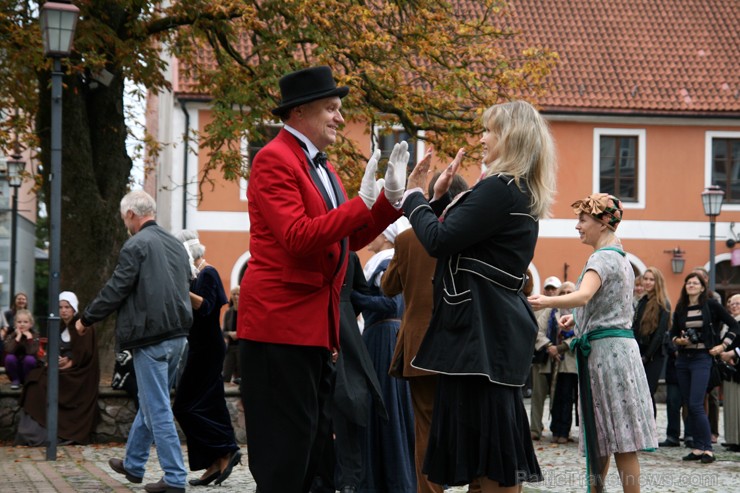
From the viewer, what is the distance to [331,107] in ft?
16.2

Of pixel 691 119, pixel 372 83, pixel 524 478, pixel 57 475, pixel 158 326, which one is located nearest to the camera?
pixel 524 478

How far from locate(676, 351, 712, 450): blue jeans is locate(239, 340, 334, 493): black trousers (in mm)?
7879

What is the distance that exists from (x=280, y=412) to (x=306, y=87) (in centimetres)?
132

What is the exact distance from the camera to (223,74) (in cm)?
1471

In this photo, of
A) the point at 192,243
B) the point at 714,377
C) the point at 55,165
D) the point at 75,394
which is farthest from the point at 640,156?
the point at 192,243

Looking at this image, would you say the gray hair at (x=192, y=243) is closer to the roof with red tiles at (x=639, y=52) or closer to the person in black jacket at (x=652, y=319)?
the person in black jacket at (x=652, y=319)

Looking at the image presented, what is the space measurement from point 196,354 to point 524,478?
14.4ft

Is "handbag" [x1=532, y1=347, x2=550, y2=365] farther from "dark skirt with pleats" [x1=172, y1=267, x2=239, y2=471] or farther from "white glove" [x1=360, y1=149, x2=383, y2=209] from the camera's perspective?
"white glove" [x1=360, y1=149, x2=383, y2=209]

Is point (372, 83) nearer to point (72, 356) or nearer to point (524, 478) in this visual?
point (72, 356)

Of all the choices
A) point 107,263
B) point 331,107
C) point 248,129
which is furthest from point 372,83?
point 331,107

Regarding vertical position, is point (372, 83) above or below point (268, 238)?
above

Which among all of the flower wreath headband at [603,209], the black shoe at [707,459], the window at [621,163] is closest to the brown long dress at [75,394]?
the black shoe at [707,459]

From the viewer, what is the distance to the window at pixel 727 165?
31.7m

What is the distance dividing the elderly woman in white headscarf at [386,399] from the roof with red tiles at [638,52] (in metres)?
22.8
